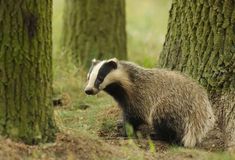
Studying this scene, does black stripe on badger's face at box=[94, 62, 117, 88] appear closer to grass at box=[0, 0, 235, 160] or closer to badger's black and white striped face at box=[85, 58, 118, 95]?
badger's black and white striped face at box=[85, 58, 118, 95]

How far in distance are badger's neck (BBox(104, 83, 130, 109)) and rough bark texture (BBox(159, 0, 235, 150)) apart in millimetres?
825

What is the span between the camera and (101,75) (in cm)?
803

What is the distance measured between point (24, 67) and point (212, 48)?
265 cm

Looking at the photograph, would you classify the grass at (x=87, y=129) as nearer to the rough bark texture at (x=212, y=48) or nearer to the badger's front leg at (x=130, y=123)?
the badger's front leg at (x=130, y=123)

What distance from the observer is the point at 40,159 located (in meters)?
6.23

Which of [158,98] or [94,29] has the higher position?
[94,29]

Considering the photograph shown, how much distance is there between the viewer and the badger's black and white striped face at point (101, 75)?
26.0 ft

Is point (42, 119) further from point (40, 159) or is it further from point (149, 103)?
point (149, 103)

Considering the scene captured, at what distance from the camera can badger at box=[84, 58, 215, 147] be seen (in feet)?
26.0

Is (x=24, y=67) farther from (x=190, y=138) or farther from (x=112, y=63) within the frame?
(x=190, y=138)

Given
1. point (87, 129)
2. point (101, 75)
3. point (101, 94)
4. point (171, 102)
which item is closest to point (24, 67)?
point (101, 75)

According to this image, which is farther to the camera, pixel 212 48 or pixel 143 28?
pixel 143 28

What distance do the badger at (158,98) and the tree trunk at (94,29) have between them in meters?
3.57

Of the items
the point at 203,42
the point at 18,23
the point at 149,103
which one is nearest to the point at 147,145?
the point at 149,103
